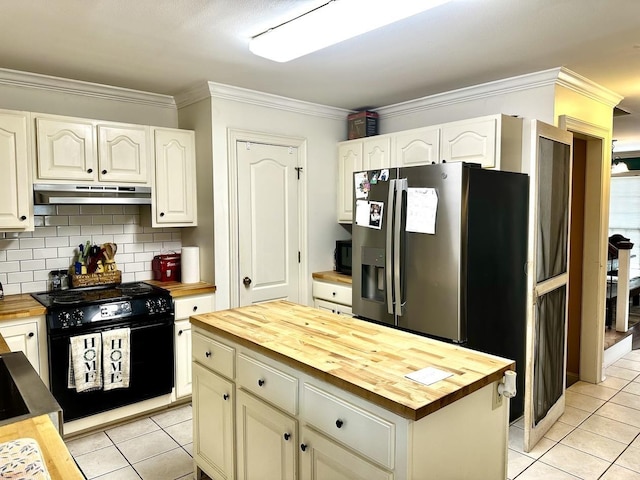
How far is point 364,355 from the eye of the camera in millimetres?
1815

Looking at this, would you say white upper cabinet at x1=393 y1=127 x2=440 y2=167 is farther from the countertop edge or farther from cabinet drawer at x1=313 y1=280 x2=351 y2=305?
the countertop edge

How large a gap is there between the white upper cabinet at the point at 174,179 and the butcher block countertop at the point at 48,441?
2.36 m

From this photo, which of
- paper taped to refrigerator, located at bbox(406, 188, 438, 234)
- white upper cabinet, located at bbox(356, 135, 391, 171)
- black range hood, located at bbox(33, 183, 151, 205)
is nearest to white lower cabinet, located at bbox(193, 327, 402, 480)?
paper taped to refrigerator, located at bbox(406, 188, 438, 234)

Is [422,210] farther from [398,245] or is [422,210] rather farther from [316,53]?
[316,53]

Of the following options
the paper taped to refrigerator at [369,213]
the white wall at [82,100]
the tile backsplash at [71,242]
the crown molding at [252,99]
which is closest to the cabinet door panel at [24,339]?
the tile backsplash at [71,242]

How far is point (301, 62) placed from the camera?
2977 millimetres

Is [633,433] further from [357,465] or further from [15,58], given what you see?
[15,58]

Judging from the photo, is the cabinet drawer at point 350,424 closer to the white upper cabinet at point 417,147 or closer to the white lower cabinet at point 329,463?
the white lower cabinet at point 329,463

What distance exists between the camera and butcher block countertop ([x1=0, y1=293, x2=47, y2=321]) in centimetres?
275

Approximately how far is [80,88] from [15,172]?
0.85 meters

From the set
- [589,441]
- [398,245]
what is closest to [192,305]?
[398,245]

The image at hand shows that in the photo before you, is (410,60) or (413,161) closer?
(410,60)

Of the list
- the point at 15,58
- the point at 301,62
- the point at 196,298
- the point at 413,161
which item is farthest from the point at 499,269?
the point at 15,58

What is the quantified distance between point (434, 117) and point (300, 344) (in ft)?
8.76
